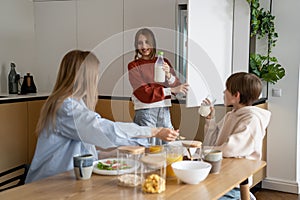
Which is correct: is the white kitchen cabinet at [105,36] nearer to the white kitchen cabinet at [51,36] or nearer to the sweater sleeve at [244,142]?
the white kitchen cabinet at [51,36]

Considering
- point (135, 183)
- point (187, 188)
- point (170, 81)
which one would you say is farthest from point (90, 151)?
point (170, 81)

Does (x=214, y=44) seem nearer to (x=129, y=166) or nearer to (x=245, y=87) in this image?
(x=245, y=87)

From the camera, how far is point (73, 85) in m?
1.73

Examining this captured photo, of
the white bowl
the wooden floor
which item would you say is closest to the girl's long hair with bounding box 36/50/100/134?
the white bowl

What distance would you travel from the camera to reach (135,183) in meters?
1.46

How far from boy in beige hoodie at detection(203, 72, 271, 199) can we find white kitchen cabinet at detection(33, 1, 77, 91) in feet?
7.43

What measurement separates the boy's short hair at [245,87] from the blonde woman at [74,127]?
1.92 ft

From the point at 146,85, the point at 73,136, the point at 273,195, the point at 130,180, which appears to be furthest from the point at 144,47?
the point at 273,195

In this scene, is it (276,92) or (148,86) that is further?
(276,92)

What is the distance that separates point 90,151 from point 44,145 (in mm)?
197

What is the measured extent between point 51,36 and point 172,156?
2.93m

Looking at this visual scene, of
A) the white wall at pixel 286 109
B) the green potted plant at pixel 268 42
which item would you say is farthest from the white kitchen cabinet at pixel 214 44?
the white wall at pixel 286 109

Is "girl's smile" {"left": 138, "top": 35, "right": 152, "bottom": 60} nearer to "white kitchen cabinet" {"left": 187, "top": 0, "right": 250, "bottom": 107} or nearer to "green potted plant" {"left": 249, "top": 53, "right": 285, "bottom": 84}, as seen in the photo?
"white kitchen cabinet" {"left": 187, "top": 0, "right": 250, "bottom": 107}

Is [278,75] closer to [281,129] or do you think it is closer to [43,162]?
[281,129]
